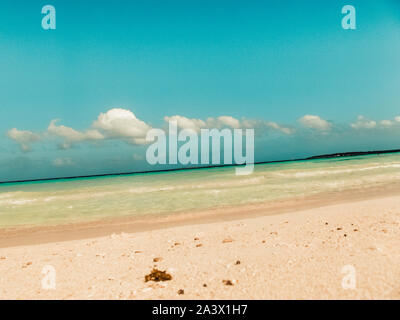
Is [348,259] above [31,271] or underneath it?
above

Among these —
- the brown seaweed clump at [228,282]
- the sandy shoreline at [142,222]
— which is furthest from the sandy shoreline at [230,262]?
the sandy shoreline at [142,222]

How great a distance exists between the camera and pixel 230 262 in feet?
22.5

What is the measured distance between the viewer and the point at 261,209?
14656 mm

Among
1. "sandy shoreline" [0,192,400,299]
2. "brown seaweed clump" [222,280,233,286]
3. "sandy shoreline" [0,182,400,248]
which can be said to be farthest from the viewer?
"sandy shoreline" [0,182,400,248]

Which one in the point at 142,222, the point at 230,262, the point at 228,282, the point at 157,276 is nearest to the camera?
the point at 228,282

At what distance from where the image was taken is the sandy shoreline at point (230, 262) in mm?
5254

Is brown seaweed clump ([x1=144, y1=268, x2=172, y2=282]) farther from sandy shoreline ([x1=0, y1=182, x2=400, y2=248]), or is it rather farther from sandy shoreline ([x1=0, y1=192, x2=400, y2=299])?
sandy shoreline ([x1=0, y1=182, x2=400, y2=248])

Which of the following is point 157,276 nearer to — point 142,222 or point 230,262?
point 230,262

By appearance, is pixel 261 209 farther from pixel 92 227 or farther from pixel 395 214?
pixel 92 227

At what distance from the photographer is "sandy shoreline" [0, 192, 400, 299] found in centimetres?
525

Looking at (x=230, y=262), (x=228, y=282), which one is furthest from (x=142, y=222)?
(x=228, y=282)

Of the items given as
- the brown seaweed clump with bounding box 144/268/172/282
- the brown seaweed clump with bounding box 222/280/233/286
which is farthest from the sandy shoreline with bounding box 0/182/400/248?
the brown seaweed clump with bounding box 222/280/233/286
